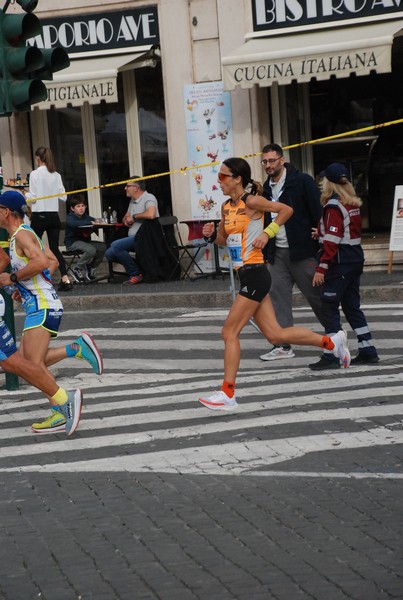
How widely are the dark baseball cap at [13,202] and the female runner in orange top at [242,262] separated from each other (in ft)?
4.75

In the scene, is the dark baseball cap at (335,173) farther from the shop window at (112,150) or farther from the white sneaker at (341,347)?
the shop window at (112,150)

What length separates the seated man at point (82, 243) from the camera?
1930 centimetres

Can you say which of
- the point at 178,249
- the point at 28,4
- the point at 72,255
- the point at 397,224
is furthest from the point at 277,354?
the point at 72,255

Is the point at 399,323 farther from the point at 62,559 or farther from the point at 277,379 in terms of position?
the point at 62,559

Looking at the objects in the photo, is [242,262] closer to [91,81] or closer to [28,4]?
[28,4]

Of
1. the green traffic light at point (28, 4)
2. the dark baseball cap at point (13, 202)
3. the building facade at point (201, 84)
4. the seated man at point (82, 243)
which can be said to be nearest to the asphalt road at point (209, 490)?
the dark baseball cap at point (13, 202)

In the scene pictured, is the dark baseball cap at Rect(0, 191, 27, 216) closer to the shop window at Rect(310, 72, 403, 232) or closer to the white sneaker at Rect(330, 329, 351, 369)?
the white sneaker at Rect(330, 329, 351, 369)

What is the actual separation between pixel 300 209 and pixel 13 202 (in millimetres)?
3137

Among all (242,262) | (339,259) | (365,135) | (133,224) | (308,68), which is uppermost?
(308,68)

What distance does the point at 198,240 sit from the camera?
63.4 feet

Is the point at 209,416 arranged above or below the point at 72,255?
below

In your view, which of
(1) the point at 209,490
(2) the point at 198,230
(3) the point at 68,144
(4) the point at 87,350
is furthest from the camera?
(3) the point at 68,144

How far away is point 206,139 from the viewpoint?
19.9 m

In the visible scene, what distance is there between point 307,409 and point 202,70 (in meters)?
11.9
